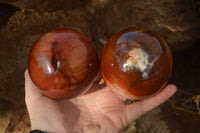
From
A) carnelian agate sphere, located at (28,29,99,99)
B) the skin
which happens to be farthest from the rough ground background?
carnelian agate sphere, located at (28,29,99,99)

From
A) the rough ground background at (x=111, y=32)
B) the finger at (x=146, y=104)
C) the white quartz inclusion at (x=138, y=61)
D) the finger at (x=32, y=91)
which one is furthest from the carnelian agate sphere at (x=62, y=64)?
the rough ground background at (x=111, y=32)

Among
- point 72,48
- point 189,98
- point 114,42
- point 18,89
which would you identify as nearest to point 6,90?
point 18,89

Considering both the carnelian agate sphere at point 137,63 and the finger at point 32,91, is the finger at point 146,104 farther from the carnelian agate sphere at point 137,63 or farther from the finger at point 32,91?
the finger at point 32,91

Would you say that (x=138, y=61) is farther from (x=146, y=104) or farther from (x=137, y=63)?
(x=146, y=104)

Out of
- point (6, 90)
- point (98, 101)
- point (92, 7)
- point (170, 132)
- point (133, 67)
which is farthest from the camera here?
point (92, 7)

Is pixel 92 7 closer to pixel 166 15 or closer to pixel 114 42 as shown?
pixel 166 15

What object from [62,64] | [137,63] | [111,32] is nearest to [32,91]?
[62,64]

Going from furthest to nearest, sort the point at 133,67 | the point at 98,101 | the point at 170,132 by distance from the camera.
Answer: the point at 170,132
the point at 98,101
the point at 133,67
